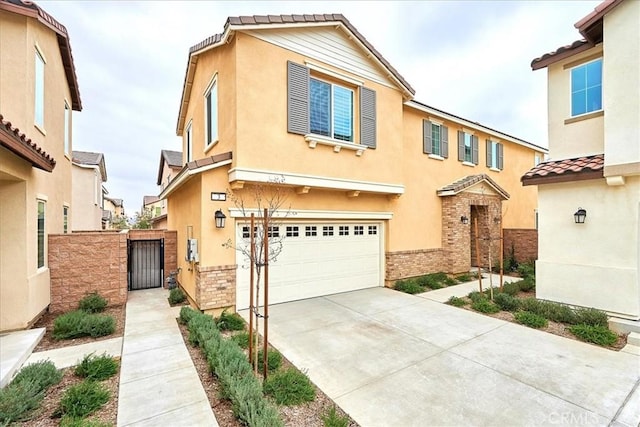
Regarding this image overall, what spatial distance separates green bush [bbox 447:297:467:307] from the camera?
8.12 metres

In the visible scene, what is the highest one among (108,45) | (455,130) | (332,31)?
(108,45)

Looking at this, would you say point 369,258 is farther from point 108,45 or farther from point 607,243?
point 108,45

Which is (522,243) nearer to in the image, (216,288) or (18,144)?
(216,288)

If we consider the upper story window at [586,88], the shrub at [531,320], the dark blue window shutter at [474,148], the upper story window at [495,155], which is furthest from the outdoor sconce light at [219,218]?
the upper story window at [495,155]

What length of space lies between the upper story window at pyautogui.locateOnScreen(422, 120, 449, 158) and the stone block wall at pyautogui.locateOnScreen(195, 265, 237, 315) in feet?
29.4

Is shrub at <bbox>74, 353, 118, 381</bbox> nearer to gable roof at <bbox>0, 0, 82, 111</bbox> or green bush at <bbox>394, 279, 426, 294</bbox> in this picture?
gable roof at <bbox>0, 0, 82, 111</bbox>

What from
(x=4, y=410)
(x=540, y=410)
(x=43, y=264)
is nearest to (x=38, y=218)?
(x=43, y=264)

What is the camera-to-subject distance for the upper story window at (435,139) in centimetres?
1145

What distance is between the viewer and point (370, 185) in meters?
9.01

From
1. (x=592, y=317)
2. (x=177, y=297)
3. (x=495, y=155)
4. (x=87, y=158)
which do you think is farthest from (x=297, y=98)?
(x=87, y=158)

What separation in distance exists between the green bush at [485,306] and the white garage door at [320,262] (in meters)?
3.28

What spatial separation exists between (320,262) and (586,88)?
877cm

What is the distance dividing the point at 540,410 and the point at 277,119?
24.5ft

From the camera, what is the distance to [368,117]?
355 inches
